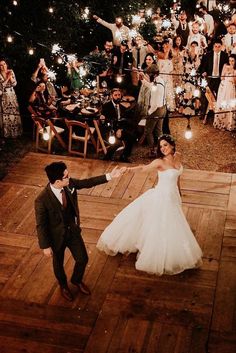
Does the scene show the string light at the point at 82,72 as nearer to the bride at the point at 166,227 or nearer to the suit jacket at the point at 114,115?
the suit jacket at the point at 114,115

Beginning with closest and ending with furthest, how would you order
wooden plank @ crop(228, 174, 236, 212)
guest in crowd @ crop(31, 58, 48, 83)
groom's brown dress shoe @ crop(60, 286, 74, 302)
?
groom's brown dress shoe @ crop(60, 286, 74, 302), wooden plank @ crop(228, 174, 236, 212), guest in crowd @ crop(31, 58, 48, 83)

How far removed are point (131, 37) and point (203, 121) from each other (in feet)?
11.3

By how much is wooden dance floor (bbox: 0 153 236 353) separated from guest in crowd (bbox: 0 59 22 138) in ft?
8.86

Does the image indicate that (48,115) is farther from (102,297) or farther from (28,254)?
(102,297)

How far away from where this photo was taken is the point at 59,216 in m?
4.43

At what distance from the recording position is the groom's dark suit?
434 cm

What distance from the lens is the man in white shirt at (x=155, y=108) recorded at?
303 inches

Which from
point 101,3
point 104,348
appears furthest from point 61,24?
point 104,348

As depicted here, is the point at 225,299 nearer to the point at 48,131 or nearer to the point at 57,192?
the point at 57,192

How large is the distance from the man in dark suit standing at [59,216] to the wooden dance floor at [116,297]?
0.42 meters

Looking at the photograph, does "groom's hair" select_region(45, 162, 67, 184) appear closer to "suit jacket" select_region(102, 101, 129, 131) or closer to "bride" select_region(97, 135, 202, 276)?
"bride" select_region(97, 135, 202, 276)

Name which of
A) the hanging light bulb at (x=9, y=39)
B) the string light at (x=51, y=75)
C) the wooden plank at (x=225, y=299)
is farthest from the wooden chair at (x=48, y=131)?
the wooden plank at (x=225, y=299)

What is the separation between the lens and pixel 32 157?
796 cm

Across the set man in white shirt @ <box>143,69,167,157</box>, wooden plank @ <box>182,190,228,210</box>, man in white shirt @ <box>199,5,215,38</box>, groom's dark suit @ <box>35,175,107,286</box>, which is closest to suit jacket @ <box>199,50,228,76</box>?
man in white shirt @ <box>143,69,167,157</box>
